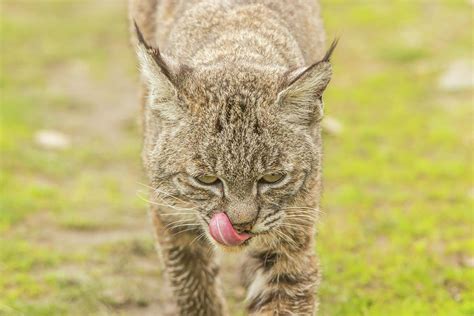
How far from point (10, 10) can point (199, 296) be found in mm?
10198

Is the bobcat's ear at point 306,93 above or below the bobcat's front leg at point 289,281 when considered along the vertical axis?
above

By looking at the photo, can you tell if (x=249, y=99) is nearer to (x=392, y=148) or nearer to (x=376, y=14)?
(x=392, y=148)

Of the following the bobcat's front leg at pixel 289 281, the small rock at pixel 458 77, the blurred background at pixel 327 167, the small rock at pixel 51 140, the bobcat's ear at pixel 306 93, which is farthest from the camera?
the small rock at pixel 458 77

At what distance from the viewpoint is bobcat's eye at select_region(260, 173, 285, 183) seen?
4.85m

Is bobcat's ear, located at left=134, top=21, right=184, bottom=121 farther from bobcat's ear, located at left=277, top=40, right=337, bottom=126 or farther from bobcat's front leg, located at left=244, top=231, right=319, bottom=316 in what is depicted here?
bobcat's front leg, located at left=244, top=231, right=319, bottom=316

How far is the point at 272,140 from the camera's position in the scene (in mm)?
4867

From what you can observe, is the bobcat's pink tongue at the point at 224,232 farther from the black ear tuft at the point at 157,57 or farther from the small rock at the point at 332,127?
the small rock at the point at 332,127

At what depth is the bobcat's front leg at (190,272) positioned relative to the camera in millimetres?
5867

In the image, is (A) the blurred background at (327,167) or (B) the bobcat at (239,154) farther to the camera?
(A) the blurred background at (327,167)

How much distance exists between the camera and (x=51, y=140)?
998 cm

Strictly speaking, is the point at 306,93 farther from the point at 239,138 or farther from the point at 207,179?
the point at 207,179

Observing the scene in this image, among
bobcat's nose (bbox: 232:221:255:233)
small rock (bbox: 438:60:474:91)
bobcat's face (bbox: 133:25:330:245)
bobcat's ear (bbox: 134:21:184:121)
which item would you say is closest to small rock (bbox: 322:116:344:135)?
small rock (bbox: 438:60:474:91)

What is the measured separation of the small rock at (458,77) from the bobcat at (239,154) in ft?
19.2

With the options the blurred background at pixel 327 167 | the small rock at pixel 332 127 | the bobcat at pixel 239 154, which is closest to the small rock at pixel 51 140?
the blurred background at pixel 327 167
